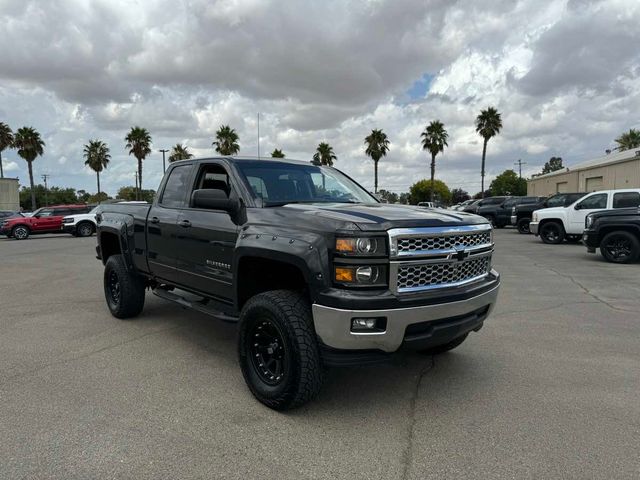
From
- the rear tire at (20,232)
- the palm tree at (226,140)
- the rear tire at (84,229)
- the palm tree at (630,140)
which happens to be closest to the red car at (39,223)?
the rear tire at (20,232)

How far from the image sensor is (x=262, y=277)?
13.0 feet

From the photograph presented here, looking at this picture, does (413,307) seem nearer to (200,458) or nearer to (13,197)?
(200,458)

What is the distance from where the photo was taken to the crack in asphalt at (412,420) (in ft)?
9.02

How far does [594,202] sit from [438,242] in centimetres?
1439

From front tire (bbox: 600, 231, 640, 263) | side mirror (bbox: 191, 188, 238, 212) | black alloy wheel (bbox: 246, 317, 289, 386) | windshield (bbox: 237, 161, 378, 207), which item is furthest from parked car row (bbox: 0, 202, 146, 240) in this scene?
black alloy wheel (bbox: 246, 317, 289, 386)

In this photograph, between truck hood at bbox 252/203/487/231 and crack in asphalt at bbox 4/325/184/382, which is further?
crack in asphalt at bbox 4/325/184/382

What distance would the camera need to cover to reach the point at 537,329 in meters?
5.64

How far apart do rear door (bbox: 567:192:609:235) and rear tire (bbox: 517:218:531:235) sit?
5.87 m

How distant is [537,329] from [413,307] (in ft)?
10.7

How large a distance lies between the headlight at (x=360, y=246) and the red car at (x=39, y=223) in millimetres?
26549

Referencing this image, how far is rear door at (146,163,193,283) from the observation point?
4.88m

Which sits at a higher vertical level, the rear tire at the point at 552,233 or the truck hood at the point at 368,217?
the truck hood at the point at 368,217

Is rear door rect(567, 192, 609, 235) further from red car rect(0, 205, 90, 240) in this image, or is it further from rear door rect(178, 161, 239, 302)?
red car rect(0, 205, 90, 240)

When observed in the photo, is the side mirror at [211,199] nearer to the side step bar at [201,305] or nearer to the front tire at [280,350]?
the front tire at [280,350]
